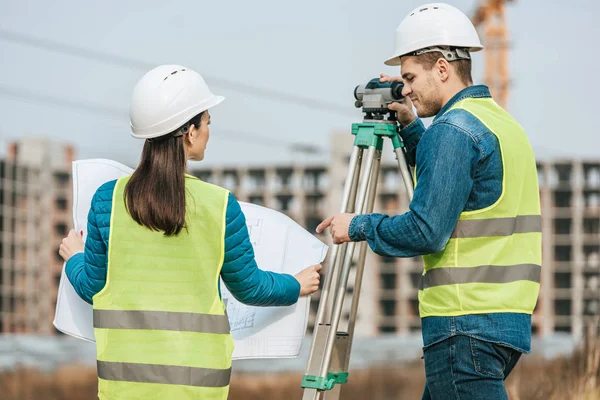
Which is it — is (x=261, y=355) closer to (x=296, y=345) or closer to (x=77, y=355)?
(x=296, y=345)

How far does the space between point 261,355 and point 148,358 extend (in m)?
0.54

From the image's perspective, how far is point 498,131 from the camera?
2684mm

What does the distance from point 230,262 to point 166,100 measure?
0.53m

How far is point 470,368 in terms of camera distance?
262cm

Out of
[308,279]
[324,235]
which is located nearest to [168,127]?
[308,279]

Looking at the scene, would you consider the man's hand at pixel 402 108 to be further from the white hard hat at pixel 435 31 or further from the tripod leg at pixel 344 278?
the white hard hat at pixel 435 31

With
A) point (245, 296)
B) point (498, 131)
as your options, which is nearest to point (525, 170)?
point (498, 131)

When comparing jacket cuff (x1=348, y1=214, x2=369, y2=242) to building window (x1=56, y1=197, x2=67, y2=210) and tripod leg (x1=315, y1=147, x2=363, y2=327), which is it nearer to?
tripod leg (x1=315, y1=147, x2=363, y2=327)

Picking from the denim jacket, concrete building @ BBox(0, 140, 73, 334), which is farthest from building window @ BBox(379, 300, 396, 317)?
the denim jacket

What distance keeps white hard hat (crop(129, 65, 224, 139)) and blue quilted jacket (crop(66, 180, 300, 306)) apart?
0.21m

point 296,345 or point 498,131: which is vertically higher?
point 498,131

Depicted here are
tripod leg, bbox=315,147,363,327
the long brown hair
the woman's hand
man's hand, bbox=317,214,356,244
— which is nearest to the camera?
the long brown hair

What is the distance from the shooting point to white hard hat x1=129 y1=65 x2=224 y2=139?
2.89 meters

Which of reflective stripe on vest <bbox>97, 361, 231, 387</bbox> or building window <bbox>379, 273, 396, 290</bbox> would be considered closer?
reflective stripe on vest <bbox>97, 361, 231, 387</bbox>
